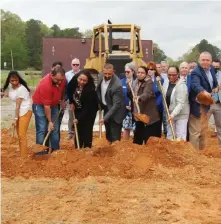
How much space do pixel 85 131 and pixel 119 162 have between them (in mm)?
1400

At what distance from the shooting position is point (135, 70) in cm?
702

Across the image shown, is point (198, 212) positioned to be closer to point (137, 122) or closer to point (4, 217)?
point (4, 217)

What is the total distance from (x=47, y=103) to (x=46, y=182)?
1.43 metres

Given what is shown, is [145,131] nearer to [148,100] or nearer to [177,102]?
[148,100]

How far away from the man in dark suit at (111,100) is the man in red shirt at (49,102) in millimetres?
590

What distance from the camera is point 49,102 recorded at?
6.19 meters

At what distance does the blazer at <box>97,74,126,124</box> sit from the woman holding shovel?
0.23 meters

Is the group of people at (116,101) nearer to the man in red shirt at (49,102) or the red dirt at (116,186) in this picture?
the man in red shirt at (49,102)

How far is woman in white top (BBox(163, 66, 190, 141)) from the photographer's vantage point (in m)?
6.23

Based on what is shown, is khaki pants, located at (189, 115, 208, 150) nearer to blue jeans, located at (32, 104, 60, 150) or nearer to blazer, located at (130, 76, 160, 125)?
blazer, located at (130, 76, 160, 125)

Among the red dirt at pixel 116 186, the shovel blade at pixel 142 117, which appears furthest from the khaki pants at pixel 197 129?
the shovel blade at pixel 142 117

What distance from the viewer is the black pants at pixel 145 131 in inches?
257

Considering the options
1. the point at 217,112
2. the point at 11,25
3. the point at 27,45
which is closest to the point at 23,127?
the point at 217,112

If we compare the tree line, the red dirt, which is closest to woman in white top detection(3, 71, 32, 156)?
the red dirt
